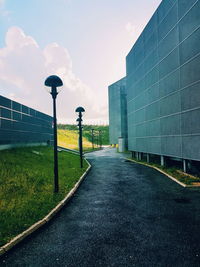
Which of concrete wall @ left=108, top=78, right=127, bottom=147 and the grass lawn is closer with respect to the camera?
concrete wall @ left=108, top=78, right=127, bottom=147

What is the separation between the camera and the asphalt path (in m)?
3.91

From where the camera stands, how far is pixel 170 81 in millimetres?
14703

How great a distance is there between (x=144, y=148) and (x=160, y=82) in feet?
25.5

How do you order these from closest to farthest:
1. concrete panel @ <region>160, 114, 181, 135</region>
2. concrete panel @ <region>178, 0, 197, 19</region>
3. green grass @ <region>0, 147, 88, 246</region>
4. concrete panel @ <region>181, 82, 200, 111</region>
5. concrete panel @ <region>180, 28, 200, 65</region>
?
1. green grass @ <region>0, 147, 88, 246</region>
2. concrete panel @ <region>180, 28, 200, 65</region>
3. concrete panel @ <region>181, 82, 200, 111</region>
4. concrete panel @ <region>178, 0, 197, 19</region>
5. concrete panel @ <region>160, 114, 181, 135</region>

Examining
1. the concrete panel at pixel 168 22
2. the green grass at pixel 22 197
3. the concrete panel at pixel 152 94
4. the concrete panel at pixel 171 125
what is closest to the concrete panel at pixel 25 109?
the green grass at pixel 22 197

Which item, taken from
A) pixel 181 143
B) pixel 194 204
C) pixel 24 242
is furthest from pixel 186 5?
pixel 24 242

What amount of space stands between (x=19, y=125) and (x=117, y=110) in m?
32.1

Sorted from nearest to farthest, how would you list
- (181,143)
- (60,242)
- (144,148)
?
(60,242)
(181,143)
(144,148)

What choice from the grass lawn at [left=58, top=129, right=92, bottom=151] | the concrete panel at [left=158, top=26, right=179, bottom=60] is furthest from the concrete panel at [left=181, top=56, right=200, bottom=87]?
the grass lawn at [left=58, top=129, right=92, bottom=151]

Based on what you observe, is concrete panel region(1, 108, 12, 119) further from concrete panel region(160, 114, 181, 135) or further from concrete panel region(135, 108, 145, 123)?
concrete panel region(160, 114, 181, 135)

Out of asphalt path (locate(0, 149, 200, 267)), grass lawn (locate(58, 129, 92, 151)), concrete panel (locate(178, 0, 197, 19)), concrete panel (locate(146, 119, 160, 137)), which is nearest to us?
asphalt path (locate(0, 149, 200, 267))

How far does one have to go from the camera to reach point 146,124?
20.2m

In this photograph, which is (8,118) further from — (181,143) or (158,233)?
(158,233)

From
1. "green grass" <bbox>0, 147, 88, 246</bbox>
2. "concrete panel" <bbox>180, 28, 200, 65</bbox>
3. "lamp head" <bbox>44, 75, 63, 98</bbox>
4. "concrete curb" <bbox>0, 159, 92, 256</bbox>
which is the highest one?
"concrete panel" <bbox>180, 28, 200, 65</bbox>
